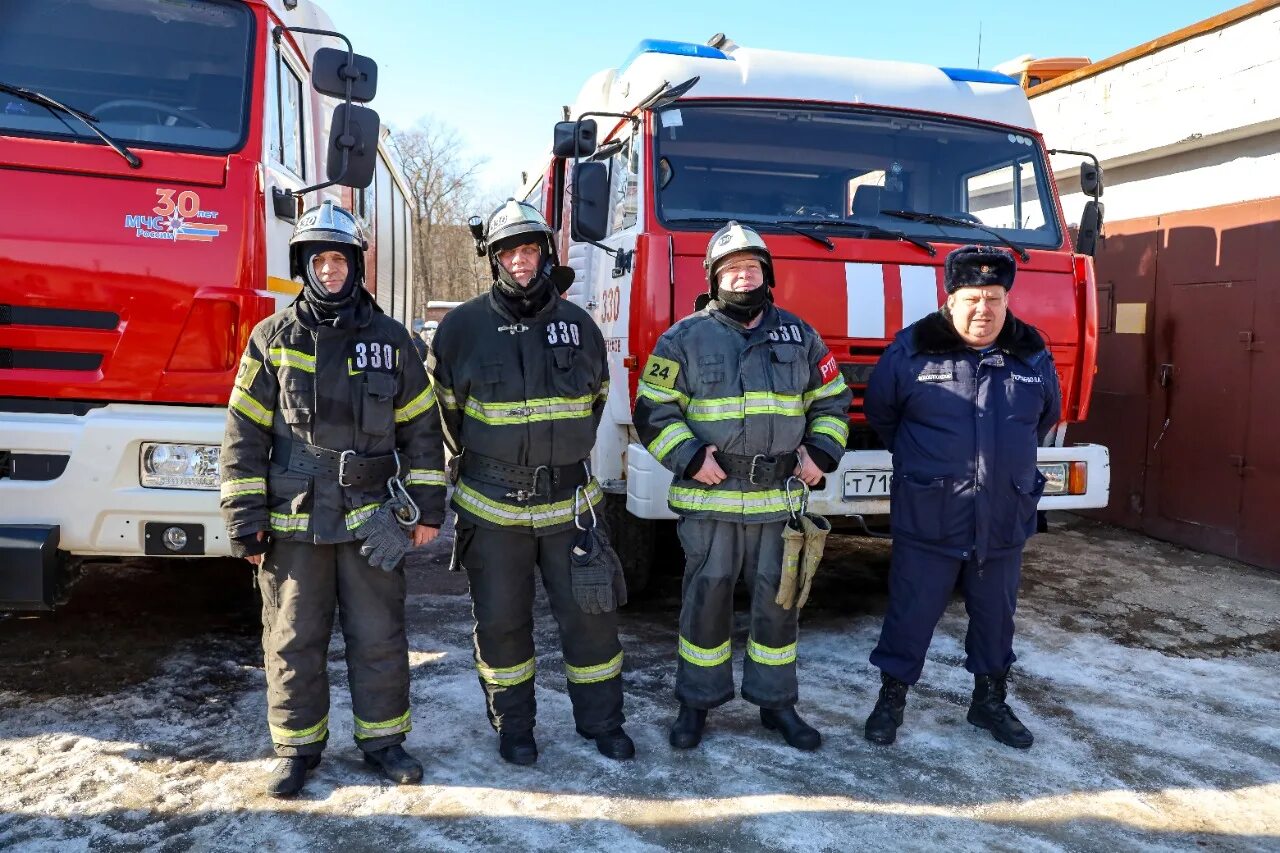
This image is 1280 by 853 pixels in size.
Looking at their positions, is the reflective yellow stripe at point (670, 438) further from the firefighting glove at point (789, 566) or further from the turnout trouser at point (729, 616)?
the firefighting glove at point (789, 566)

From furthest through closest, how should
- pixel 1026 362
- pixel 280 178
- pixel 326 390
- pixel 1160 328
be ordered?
pixel 1160 328 → pixel 280 178 → pixel 1026 362 → pixel 326 390

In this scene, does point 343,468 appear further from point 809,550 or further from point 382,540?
point 809,550

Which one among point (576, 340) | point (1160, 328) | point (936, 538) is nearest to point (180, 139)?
point (576, 340)

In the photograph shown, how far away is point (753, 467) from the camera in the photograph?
3535mm

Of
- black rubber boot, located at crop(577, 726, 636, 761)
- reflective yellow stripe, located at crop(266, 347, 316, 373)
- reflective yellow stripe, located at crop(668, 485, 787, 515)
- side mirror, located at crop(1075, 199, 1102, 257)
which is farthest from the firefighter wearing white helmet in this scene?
side mirror, located at crop(1075, 199, 1102, 257)

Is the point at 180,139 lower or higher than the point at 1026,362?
higher

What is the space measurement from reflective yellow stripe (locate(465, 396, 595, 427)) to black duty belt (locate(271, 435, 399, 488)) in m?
0.42

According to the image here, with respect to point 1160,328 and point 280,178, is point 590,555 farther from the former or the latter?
point 1160,328

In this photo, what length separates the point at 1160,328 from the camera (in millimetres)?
7109

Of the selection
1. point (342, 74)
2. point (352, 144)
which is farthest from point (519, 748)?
point (342, 74)

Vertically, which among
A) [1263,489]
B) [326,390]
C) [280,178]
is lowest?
[1263,489]

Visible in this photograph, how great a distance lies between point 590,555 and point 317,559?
90 centimetres

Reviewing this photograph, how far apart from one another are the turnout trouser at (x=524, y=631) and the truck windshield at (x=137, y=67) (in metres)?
1.89

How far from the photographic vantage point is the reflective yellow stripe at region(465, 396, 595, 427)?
340 centimetres
